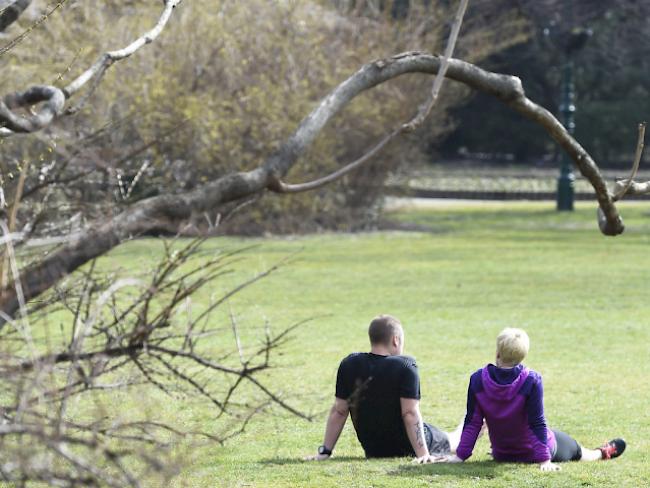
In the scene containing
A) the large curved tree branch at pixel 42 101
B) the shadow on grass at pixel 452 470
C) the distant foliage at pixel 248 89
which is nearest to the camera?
the large curved tree branch at pixel 42 101

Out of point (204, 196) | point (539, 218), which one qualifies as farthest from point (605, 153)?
point (204, 196)

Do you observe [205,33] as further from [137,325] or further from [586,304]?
[137,325]

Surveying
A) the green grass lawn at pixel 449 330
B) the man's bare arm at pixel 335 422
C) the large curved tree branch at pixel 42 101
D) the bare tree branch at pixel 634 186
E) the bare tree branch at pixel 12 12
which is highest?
the bare tree branch at pixel 12 12

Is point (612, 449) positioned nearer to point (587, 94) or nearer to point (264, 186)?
point (264, 186)

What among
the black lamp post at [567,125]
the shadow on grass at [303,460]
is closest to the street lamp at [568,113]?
the black lamp post at [567,125]

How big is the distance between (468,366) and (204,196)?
27.2 ft

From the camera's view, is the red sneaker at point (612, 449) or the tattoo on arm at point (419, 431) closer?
the tattoo on arm at point (419, 431)

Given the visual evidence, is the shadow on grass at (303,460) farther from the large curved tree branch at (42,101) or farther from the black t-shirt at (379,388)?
the large curved tree branch at (42,101)

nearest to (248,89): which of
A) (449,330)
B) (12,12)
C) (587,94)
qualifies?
(449,330)

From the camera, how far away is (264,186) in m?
4.64

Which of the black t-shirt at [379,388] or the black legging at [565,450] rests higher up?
the black t-shirt at [379,388]

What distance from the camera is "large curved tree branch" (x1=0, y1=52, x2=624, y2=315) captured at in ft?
13.5

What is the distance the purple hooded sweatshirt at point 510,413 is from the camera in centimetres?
770

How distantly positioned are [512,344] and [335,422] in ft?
3.56
